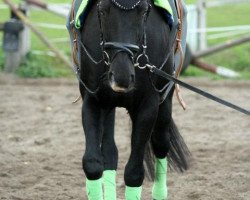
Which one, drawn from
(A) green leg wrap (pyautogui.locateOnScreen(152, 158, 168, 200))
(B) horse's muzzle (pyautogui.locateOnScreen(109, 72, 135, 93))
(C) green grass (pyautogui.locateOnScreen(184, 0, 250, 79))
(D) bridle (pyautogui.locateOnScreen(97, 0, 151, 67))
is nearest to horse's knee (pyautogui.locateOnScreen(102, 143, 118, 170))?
(A) green leg wrap (pyautogui.locateOnScreen(152, 158, 168, 200))

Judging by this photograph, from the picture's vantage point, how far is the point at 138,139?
13.7 feet

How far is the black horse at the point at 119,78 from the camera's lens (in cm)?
369

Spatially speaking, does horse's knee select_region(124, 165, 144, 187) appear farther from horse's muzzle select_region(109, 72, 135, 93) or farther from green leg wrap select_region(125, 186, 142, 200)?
horse's muzzle select_region(109, 72, 135, 93)

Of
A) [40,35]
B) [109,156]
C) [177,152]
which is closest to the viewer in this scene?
[109,156]

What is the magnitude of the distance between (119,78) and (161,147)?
1.55 m

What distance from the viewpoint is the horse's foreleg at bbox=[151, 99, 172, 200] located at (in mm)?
4898

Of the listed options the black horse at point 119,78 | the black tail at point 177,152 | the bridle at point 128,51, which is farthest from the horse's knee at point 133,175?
the black tail at point 177,152

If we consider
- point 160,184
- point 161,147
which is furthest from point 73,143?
point 160,184

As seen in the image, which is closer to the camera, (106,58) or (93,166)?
(106,58)

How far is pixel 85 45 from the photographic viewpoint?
4.18 m

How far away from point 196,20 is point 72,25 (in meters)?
7.24

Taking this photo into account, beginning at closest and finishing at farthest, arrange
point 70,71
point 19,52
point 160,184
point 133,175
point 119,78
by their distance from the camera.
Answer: point 119,78 → point 133,175 → point 160,184 → point 19,52 → point 70,71

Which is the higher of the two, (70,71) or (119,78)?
(119,78)

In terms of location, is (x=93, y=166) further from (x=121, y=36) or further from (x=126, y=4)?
(x=126, y=4)
